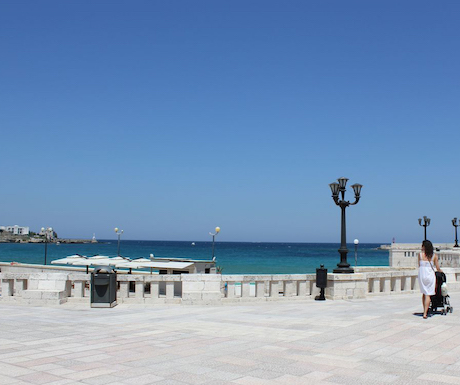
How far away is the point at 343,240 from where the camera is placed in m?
15.8

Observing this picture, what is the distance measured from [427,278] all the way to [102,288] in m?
8.02

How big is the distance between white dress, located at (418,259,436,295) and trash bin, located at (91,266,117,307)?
25.2 feet

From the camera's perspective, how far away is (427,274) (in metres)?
11.0

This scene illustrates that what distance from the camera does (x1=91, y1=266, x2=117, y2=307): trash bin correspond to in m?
12.6

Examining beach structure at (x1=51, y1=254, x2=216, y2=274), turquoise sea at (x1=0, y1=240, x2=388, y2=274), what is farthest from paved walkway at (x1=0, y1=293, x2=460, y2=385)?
turquoise sea at (x1=0, y1=240, x2=388, y2=274)

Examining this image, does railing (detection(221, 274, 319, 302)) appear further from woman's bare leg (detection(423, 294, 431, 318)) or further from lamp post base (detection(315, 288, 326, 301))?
Answer: woman's bare leg (detection(423, 294, 431, 318))

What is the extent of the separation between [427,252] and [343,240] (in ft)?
15.8

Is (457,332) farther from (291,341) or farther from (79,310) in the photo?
(79,310)

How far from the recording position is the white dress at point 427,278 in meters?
10.9

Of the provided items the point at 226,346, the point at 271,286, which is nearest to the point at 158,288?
the point at 271,286

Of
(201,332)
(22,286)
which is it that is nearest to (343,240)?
(201,332)

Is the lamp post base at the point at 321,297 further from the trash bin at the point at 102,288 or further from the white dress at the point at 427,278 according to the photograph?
the trash bin at the point at 102,288

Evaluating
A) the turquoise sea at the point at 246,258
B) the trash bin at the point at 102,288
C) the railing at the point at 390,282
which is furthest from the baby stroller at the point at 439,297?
the turquoise sea at the point at 246,258

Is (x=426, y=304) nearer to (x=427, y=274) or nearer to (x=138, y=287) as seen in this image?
(x=427, y=274)
